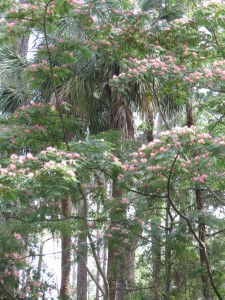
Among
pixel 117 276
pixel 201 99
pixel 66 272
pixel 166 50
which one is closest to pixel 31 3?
pixel 166 50

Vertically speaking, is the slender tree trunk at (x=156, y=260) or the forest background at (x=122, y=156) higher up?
the forest background at (x=122, y=156)

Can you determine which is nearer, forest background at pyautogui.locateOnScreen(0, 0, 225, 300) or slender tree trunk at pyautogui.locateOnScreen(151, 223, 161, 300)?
forest background at pyautogui.locateOnScreen(0, 0, 225, 300)

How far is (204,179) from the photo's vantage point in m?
5.29

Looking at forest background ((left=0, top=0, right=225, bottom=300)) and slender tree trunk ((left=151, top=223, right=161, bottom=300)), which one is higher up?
forest background ((left=0, top=0, right=225, bottom=300))

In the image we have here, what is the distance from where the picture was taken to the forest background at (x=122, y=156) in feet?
16.9

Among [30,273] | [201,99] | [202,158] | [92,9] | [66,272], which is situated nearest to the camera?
[202,158]

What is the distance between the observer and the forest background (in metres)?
5.15

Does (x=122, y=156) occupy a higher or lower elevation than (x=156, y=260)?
higher

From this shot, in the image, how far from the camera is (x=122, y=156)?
21.9ft

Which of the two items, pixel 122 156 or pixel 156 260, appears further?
pixel 156 260

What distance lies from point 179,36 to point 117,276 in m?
4.03

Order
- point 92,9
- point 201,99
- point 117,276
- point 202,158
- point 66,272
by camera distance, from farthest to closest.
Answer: point 66,272 → point 117,276 → point 201,99 → point 92,9 → point 202,158

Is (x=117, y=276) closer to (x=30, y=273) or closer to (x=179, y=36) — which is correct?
(x=30, y=273)

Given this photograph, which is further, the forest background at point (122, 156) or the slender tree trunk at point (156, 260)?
the slender tree trunk at point (156, 260)
